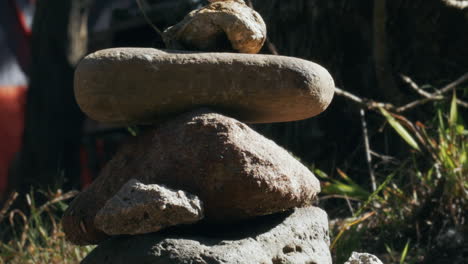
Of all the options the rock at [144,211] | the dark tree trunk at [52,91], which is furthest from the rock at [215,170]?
the dark tree trunk at [52,91]

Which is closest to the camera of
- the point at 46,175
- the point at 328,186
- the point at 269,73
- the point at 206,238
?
the point at 206,238

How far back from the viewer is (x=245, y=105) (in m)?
2.50

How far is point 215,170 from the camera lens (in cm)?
227

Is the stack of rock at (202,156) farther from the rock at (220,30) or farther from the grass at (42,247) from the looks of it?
the grass at (42,247)

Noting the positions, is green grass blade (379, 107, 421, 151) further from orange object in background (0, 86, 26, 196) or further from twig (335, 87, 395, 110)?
orange object in background (0, 86, 26, 196)

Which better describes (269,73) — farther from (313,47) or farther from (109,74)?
(313,47)

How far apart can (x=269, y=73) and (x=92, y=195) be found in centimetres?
77

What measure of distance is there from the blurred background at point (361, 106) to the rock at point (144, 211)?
175 centimetres

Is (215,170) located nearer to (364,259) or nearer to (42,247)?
(364,259)

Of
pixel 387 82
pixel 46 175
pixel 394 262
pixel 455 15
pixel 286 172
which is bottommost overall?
pixel 46 175

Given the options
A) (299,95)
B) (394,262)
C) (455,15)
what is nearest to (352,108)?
(455,15)

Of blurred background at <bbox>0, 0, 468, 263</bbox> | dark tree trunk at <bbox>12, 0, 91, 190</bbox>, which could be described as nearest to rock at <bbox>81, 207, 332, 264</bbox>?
blurred background at <bbox>0, 0, 468, 263</bbox>

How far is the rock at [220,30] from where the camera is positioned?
2.53m

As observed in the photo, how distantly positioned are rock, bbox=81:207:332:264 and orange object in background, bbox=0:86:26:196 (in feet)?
19.0
